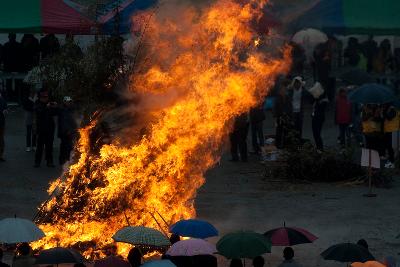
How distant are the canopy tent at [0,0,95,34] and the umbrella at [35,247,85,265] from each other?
14774 mm

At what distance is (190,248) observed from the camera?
9930mm

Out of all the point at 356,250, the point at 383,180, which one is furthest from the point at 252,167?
the point at 356,250

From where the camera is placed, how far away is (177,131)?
13.5 meters

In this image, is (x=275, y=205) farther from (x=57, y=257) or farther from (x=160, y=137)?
(x=57, y=257)

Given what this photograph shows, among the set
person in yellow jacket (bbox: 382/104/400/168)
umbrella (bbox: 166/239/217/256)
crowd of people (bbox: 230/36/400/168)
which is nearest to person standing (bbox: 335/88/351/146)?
crowd of people (bbox: 230/36/400/168)

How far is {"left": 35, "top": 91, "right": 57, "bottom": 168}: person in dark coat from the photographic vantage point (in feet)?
64.7

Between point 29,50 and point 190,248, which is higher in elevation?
point 29,50

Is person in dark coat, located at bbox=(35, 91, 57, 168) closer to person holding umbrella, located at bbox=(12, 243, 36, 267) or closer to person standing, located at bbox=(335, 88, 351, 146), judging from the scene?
person standing, located at bbox=(335, 88, 351, 146)

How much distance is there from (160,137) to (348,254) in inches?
167

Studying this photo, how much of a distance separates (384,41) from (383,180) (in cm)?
1242

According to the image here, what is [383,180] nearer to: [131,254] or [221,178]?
[221,178]

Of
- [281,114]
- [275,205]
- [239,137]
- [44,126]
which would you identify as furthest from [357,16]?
[44,126]

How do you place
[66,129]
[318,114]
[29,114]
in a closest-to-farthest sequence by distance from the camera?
[66,129]
[29,114]
[318,114]

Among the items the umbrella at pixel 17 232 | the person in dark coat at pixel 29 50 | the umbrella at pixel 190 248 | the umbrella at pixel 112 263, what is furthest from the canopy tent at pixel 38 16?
the umbrella at pixel 112 263
